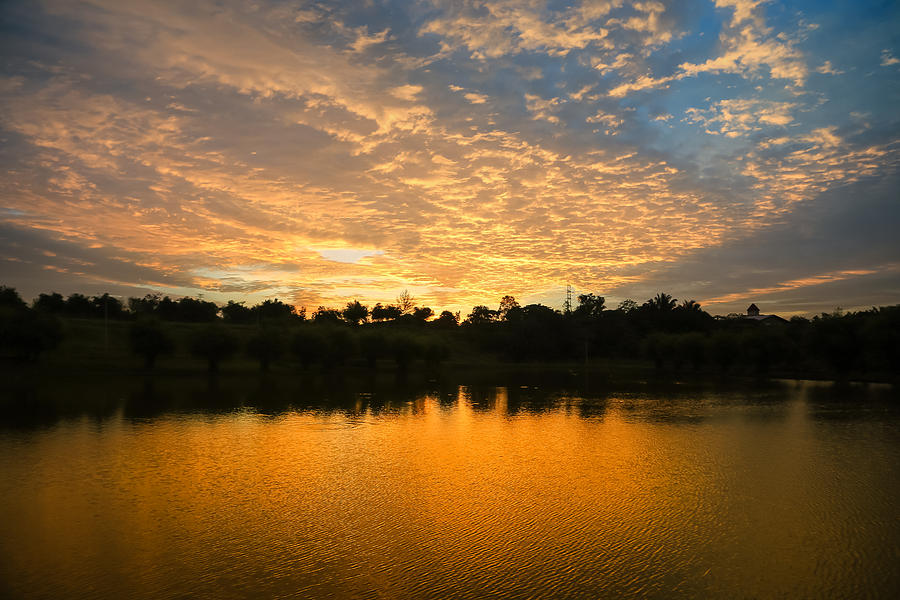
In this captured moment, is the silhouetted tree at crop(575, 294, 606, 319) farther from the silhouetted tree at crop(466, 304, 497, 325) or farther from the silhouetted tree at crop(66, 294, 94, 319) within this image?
the silhouetted tree at crop(66, 294, 94, 319)

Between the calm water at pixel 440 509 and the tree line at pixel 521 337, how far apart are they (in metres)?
37.7

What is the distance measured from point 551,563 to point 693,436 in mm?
17047

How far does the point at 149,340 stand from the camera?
60156 millimetres

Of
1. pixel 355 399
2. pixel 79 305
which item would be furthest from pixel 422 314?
pixel 355 399

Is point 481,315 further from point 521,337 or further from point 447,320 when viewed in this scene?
point 521,337

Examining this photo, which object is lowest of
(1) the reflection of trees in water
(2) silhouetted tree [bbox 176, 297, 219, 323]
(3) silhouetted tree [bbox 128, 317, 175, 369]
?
(1) the reflection of trees in water

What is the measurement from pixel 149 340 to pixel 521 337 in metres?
71.2

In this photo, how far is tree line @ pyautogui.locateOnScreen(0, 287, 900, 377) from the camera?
197ft

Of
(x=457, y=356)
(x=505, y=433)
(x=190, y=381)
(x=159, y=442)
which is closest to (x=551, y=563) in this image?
(x=505, y=433)

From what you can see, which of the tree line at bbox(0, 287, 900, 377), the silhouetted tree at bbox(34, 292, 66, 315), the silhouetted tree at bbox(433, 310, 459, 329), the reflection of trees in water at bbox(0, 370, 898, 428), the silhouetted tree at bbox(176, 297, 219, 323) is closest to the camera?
the reflection of trees in water at bbox(0, 370, 898, 428)

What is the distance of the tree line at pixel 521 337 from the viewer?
60156mm

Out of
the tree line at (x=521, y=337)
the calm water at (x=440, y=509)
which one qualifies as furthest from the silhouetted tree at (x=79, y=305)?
the calm water at (x=440, y=509)

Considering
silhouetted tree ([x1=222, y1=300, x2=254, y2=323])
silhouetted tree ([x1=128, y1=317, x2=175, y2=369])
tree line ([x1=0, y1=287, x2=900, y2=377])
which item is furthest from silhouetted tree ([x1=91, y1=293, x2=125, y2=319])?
silhouetted tree ([x1=128, y1=317, x2=175, y2=369])

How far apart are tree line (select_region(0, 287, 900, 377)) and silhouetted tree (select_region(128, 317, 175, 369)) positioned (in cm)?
12
